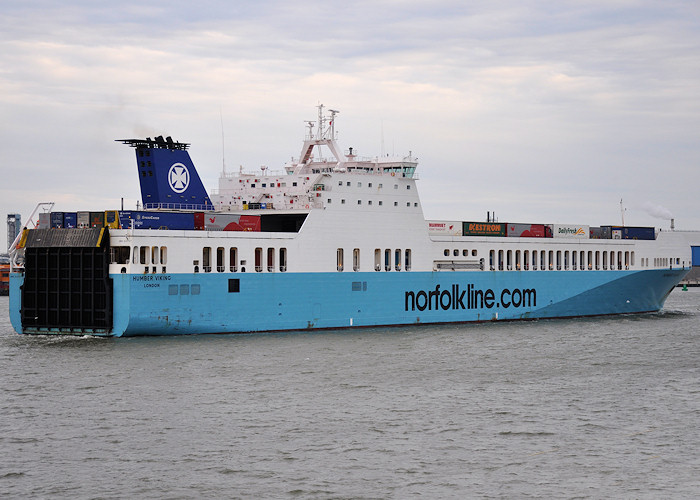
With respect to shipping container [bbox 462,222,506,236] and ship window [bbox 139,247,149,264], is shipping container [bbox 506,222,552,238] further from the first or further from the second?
ship window [bbox 139,247,149,264]

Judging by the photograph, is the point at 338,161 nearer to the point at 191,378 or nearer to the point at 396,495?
the point at 191,378

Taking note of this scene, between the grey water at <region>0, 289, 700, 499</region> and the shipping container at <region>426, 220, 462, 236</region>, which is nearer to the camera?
the grey water at <region>0, 289, 700, 499</region>

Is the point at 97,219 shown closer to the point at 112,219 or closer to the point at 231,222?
the point at 112,219

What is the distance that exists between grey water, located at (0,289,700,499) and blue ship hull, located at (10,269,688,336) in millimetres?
1458

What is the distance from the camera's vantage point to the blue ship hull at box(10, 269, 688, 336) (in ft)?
127

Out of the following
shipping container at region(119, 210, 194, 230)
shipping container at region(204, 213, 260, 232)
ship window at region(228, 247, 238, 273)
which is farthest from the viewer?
shipping container at region(204, 213, 260, 232)

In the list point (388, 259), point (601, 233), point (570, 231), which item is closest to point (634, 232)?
point (601, 233)

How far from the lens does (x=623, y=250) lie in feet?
199

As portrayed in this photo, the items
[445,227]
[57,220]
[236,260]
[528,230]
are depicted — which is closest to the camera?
[57,220]

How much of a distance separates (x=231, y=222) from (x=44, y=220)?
28.0 ft

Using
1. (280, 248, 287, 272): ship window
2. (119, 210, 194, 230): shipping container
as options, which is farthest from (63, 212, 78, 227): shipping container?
(280, 248, 287, 272): ship window

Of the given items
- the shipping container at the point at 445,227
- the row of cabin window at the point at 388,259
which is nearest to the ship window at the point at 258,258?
the row of cabin window at the point at 388,259

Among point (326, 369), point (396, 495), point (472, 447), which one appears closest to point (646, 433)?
point (472, 447)

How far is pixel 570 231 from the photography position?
194ft
